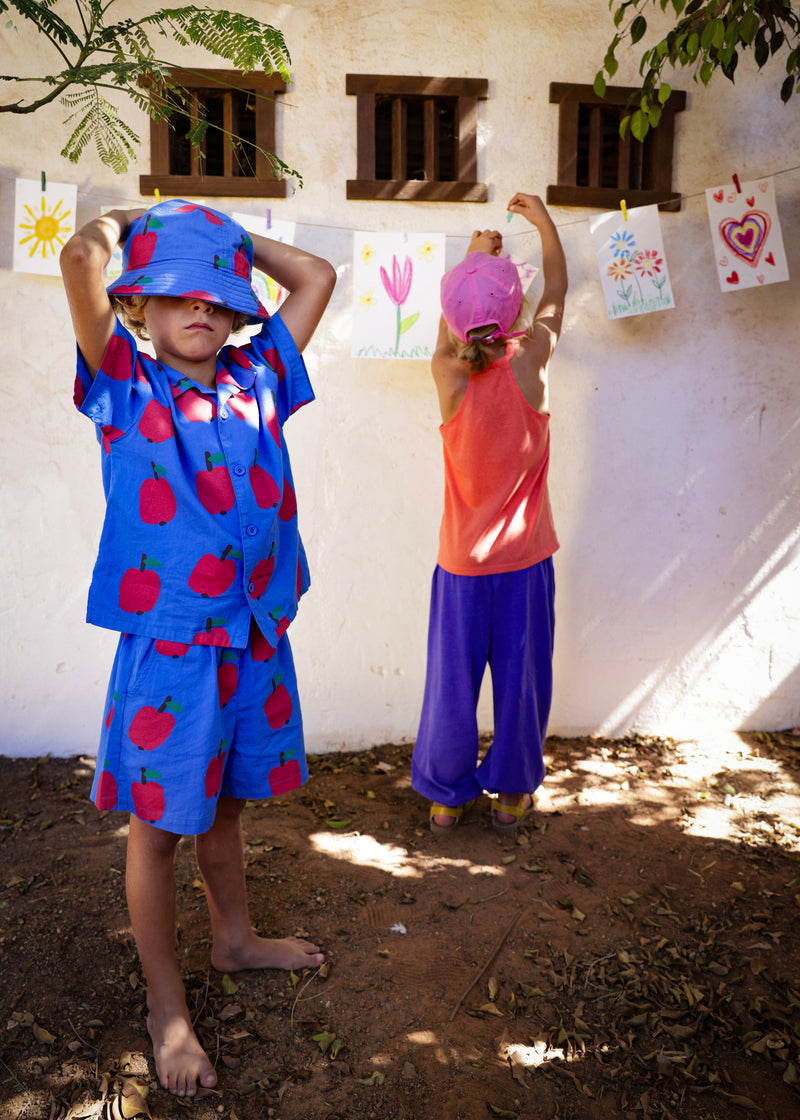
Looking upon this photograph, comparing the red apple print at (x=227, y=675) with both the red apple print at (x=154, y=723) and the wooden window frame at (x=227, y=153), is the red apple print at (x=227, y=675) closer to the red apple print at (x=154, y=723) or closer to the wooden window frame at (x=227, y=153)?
the red apple print at (x=154, y=723)

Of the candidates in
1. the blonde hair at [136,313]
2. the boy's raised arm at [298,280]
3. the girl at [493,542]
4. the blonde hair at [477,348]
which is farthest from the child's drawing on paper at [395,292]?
the blonde hair at [136,313]

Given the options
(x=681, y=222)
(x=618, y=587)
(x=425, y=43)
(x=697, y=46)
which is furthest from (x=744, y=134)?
(x=618, y=587)

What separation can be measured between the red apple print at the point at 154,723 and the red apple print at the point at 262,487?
0.46 m

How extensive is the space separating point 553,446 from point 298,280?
1.85 m

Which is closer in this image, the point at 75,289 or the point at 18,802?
the point at 75,289

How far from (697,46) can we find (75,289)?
7.07ft

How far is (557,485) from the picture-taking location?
3537 millimetres

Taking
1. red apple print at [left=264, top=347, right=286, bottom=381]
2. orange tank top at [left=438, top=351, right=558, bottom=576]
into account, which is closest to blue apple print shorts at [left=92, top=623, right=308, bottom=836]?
red apple print at [left=264, top=347, right=286, bottom=381]

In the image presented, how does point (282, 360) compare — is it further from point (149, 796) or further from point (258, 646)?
point (149, 796)

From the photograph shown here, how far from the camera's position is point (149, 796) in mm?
1704

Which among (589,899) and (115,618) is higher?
→ (115,618)

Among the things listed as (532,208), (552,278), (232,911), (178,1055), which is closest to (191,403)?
(232,911)

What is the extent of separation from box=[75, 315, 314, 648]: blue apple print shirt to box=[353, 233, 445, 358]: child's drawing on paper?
157 cm

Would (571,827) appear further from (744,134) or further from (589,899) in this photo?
(744,134)
